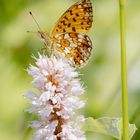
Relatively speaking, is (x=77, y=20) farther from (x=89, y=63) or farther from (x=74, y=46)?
(x=89, y=63)

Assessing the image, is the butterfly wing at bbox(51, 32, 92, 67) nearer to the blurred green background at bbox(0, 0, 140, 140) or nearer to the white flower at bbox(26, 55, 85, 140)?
the white flower at bbox(26, 55, 85, 140)

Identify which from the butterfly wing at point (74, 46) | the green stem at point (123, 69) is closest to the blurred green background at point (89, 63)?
the butterfly wing at point (74, 46)

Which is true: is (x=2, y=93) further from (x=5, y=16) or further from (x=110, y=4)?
(x=110, y=4)

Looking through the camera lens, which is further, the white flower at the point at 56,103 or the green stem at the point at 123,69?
the white flower at the point at 56,103

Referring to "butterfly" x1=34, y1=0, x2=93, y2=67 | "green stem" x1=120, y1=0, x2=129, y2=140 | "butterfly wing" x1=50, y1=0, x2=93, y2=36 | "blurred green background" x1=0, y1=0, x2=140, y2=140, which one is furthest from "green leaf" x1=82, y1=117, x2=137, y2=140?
"blurred green background" x1=0, y1=0, x2=140, y2=140

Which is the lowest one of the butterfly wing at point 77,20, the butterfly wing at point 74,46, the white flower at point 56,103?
the white flower at point 56,103

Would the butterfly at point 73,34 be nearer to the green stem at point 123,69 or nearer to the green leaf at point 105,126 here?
the green leaf at point 105,126

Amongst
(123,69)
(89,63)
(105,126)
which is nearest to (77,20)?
(105,126)
